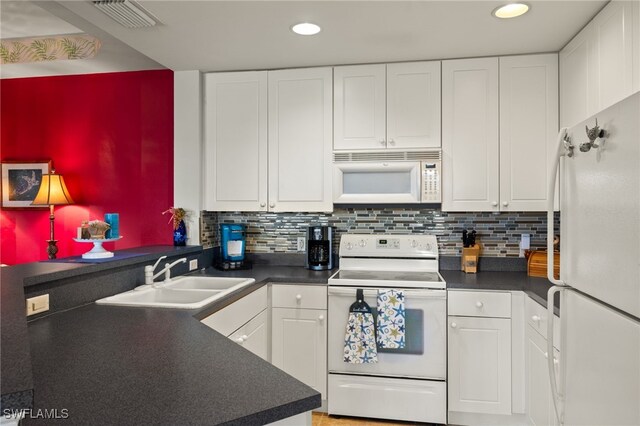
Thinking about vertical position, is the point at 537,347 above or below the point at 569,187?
below

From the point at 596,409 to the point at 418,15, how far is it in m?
1.88

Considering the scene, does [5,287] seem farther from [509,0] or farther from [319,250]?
[509,0]

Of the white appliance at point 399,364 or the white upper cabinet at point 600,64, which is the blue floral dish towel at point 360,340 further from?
the white upper cabinet at point 600,64

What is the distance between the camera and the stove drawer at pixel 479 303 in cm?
244

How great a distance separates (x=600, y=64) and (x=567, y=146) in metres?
1.03

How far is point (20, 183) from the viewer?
11.8 ft

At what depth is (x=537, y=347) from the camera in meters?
2.16

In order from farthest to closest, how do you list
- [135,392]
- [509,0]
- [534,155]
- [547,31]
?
1. [534,155]
2. [547,31]
3. [509,0]
4. [135,392]

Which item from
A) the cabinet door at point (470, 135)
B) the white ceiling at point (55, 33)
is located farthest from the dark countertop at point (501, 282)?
the white ceiling at point (55, 33)

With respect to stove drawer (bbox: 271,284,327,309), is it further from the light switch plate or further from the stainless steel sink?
the light switch plate

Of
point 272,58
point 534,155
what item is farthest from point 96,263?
point 534,155

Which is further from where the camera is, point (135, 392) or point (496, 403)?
point (496, 403)

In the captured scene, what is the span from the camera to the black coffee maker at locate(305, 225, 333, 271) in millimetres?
3000

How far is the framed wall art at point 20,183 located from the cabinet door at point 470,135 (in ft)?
11.1
